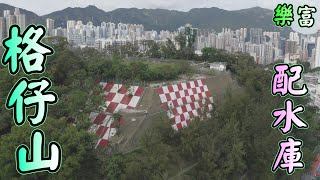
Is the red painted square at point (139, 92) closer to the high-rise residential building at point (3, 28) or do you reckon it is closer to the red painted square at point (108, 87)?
the red painted square at point (108, 87)

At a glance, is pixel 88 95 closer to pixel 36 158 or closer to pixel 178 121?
pixel 178 121

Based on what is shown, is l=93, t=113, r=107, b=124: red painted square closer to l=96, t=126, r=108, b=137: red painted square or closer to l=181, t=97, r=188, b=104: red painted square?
l=96, t=126, r=108, b=137: red painted square

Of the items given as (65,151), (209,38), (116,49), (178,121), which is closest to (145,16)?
(209,38)

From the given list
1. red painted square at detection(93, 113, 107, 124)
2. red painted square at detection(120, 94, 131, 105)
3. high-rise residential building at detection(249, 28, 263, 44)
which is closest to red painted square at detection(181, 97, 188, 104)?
red painted square at detection(120, 94, 131, 105)

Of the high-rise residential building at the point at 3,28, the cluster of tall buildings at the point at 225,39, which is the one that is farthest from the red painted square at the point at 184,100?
the cluster of tall buildings at the point at 225,39

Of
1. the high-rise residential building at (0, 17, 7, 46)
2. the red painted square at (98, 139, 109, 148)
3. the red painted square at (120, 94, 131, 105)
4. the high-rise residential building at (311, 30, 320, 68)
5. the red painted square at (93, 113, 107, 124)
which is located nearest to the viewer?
the red painted square at (98, 139, 109, 148)

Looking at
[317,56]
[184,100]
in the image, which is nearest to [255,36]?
[317,56]
